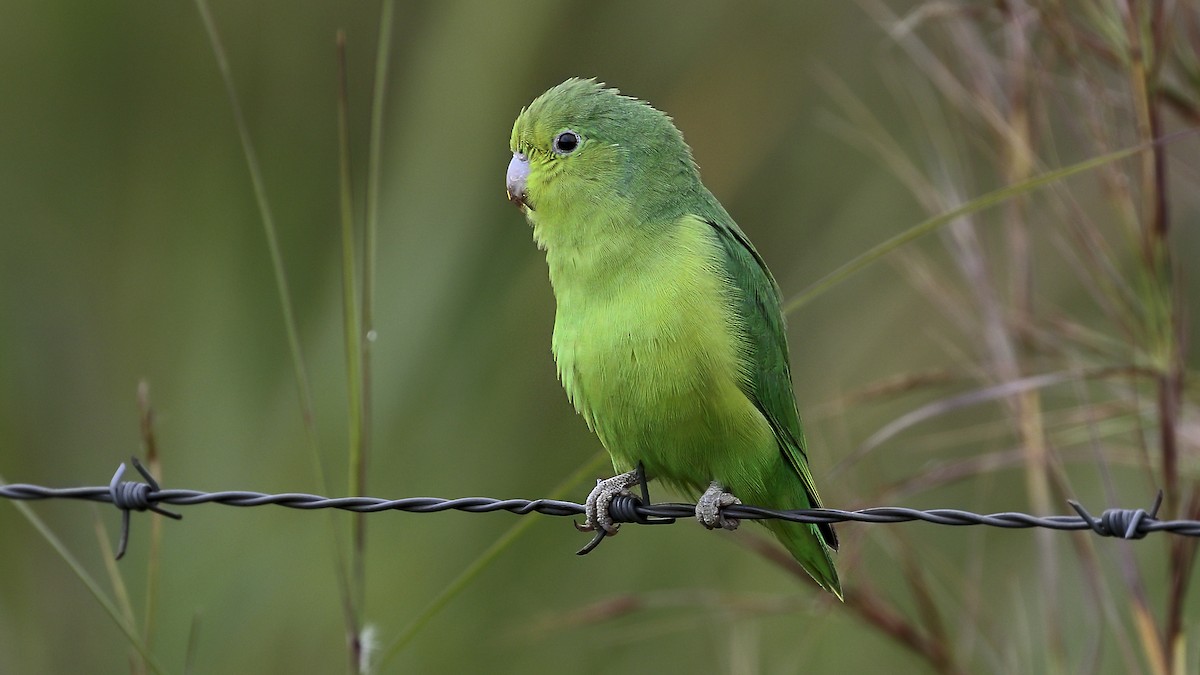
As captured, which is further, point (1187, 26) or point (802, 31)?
point (802, 31)

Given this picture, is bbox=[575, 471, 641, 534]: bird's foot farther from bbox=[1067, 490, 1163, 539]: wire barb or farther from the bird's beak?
bbox=[1067, 490, 1163, 539]: wire barb

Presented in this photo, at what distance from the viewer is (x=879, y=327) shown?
6.66 m

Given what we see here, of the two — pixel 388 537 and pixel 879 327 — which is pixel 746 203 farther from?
pixel 388 537

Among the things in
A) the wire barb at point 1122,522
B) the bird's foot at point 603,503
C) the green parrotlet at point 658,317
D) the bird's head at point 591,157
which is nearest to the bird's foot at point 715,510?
the green parrotlet at point 658,317

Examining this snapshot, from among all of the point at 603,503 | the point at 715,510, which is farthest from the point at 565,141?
the point at 715,510

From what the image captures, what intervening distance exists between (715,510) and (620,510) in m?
0.26

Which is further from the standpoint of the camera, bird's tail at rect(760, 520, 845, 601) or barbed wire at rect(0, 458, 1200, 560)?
bird's tail at rect(760, 520, 845, 601)

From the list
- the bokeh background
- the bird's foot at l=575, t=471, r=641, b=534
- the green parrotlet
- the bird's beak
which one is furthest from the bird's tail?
the bird's beak

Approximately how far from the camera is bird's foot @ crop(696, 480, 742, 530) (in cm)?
363

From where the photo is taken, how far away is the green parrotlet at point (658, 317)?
3611mm

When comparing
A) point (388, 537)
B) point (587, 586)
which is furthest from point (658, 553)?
point (388, 537)

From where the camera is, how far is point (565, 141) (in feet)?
13.3

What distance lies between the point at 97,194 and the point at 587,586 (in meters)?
2.82

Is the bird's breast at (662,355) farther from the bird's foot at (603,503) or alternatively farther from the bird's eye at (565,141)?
the bird's eye at (565,141)
